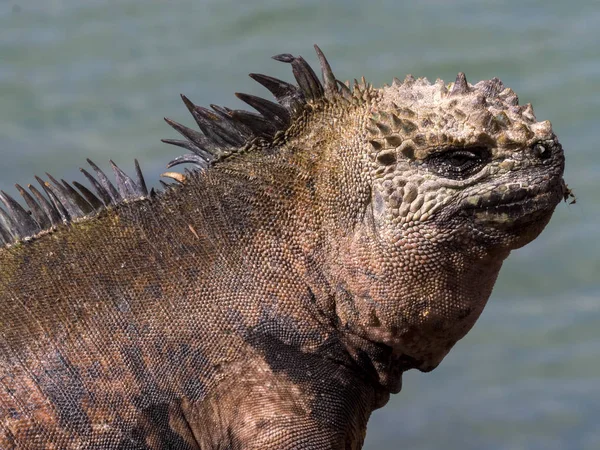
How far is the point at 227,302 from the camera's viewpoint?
314cm

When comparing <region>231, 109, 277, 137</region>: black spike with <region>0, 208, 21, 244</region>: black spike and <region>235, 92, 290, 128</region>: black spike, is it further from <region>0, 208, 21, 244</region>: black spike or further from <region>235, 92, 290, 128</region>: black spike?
<region>0, 208, 21, 244</region>: black spike

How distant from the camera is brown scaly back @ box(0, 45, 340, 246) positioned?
3.21m

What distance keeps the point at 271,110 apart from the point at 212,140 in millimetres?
221

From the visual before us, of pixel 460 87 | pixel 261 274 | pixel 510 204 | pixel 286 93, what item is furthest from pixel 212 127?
pixel 510 204

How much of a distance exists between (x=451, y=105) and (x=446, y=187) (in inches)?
9.4

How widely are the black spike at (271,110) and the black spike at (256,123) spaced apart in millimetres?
18

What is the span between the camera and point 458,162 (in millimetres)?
2953

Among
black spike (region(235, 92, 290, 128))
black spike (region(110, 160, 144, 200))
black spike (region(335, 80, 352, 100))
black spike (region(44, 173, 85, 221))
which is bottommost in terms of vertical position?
black spike (region(44, 173, 85, 221))

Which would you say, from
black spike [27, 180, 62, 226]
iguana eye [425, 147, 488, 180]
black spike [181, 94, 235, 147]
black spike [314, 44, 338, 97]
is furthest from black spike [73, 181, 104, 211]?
iguana eye [425, 147, 488, 180]

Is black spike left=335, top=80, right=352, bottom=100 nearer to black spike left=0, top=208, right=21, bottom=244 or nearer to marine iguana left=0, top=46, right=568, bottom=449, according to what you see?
marine iguana left=0, top=46, right=568, bottom=449

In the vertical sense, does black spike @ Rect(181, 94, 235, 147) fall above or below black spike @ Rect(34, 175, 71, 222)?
above

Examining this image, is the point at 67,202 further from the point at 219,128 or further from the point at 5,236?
the point at 219,128

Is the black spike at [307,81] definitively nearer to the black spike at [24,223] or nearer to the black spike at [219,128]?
the black spike at [219,128]

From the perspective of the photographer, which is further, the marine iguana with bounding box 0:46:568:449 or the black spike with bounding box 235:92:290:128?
the black spike with bounding box 235:92:290:128
